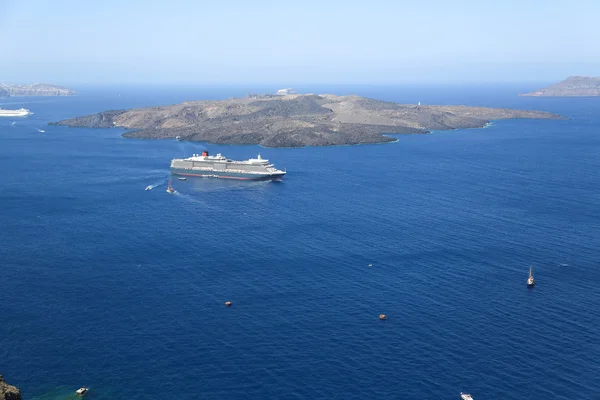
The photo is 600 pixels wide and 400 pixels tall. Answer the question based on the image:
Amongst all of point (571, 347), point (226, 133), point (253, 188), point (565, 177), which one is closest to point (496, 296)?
point (571, 347)

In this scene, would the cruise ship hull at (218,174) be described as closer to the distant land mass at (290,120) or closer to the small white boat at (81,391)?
the distant land mass at (290,120)

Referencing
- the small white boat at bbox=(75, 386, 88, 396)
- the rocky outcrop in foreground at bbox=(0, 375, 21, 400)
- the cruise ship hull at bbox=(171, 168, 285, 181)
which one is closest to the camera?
the rocky outcrop in foreground at bbox=(0, 375, 21, 400)

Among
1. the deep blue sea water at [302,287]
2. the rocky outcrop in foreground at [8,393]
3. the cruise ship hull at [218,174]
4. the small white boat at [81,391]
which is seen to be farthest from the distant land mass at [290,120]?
the rocky outcrop in foreground at [8,393]

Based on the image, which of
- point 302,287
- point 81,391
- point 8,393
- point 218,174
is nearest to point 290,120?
point 218,174

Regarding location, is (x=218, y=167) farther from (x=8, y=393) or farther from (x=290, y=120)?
(x=8, y=393)

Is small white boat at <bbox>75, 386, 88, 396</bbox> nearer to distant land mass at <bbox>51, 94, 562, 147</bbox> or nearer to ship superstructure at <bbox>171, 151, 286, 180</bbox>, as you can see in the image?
ship superstructure at <bbox>171, 151, 286, 180</bbox>

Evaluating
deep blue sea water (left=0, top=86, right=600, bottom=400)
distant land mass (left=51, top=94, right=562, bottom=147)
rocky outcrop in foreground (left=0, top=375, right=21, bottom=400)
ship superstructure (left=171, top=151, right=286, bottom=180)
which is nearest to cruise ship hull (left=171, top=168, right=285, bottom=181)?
ship superstructure (left=171, top=151, right=286, bottom=180)
